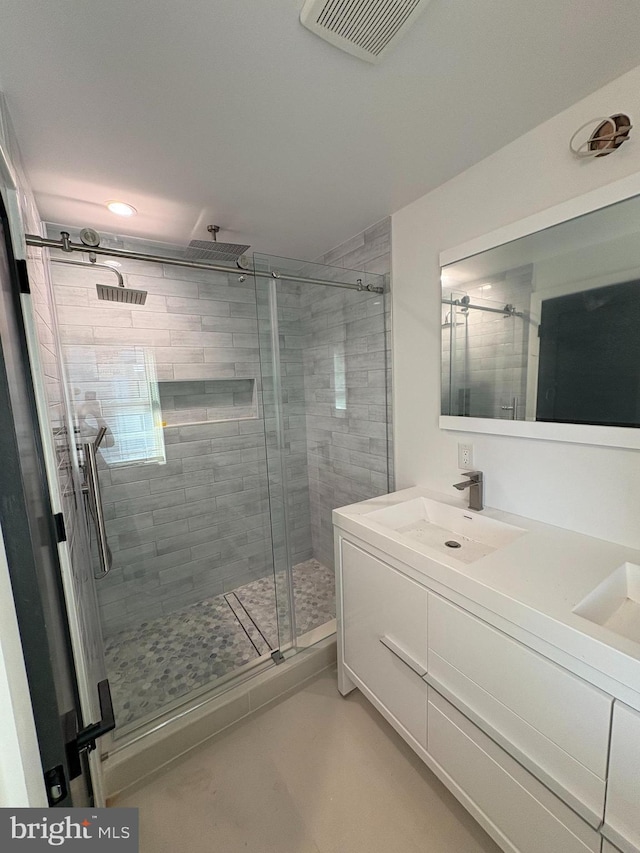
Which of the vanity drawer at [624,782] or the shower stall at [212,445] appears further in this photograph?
the shower stall at [212,445]

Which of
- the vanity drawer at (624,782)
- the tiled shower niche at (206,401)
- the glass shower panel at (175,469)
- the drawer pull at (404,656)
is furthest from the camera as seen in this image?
the tiled shower niche at (206,401)

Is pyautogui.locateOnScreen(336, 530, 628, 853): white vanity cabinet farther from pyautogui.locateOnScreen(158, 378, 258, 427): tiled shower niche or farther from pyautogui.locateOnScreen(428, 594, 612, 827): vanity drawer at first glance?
pyautogui.locateOnScreen(158, 378, 258, 427): tiled shower niche

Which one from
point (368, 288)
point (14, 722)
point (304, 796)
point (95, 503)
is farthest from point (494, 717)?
point (368, 288)

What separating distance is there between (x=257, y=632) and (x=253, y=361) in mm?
1830

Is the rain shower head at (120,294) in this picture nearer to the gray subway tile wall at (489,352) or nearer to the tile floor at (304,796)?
the gray subway tile wall at (489,352)

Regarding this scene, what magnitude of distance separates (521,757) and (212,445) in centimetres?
218

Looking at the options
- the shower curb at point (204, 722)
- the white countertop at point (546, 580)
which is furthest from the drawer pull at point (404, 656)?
the shower curb at point (204, 722)

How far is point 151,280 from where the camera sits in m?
2.17

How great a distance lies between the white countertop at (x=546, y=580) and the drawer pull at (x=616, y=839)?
33cm

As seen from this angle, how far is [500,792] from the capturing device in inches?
40.1

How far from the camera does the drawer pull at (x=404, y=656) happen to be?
4.06ft

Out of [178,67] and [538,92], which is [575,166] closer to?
[538,92]

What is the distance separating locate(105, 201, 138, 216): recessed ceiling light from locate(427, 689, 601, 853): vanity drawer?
2.51m

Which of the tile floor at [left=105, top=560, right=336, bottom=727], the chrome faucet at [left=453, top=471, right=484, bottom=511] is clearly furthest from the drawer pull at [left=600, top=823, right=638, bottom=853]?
the tile floor at [left=105, top=560, right=336, bottom=727]
